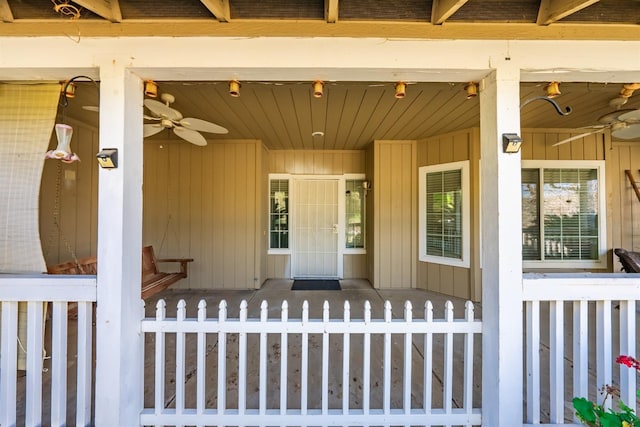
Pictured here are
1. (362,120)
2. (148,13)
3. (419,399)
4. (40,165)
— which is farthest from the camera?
(362,120)

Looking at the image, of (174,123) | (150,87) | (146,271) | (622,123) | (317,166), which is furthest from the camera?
(317,166)

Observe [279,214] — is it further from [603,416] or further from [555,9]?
[603,416]

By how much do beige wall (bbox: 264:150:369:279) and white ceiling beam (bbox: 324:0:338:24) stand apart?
3.87m

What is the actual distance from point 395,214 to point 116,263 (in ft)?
13.2

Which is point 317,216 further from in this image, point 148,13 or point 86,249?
point 148,13

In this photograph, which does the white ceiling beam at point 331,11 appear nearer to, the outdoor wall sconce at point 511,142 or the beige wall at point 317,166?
the outdoor wall sconce at point 511,142

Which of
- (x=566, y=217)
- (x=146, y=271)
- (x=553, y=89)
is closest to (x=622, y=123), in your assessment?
(x=566, y=217)

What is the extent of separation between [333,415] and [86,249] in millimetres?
4108

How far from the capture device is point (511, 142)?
1443mm

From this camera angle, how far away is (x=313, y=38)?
5.00 feet

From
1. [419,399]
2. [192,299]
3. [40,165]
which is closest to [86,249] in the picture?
[192,299]

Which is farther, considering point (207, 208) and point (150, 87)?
point (207, 208)

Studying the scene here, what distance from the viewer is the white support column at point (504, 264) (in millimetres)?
1466

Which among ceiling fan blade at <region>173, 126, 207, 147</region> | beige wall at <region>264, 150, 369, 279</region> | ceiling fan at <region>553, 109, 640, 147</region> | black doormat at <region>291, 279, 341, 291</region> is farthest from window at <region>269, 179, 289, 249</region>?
ceiling fan at <region>553, 109, 640, 147</region>
